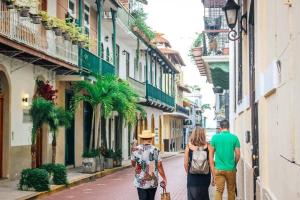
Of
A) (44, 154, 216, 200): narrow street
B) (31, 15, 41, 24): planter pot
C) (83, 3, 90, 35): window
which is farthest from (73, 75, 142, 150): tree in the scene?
(31, 15, 41, 24): planter pot

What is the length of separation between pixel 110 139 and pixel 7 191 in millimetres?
18125

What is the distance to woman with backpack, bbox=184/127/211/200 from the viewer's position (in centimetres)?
852

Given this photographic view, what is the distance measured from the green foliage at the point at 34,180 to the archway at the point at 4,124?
2764 mm

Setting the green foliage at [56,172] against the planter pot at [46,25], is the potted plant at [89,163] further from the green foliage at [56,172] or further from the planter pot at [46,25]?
the planter pot at [46,25]

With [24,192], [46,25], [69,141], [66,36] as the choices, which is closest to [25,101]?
[46,25]

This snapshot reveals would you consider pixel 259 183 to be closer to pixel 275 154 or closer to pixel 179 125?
pixel 275 154

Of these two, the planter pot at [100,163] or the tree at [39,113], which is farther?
the planter pot at [100,163]

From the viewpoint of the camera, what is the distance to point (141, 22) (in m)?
36.6

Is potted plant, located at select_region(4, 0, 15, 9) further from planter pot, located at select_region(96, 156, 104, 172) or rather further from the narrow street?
planter pot, located at select_region(96, 156, 104, 172)

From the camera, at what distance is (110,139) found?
3253 centimetres

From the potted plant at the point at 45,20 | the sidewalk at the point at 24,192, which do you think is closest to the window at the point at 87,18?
the potted plant at the point at 45,20

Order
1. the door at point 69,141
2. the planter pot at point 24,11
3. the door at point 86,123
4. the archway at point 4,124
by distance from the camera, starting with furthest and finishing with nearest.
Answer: the door at point 86,123
the door at point 69,141
the archway at point 4,124
the planter pot at point 24,11

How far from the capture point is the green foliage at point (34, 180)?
48.6ft

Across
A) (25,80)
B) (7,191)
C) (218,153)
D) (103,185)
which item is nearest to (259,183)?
(218,153)
